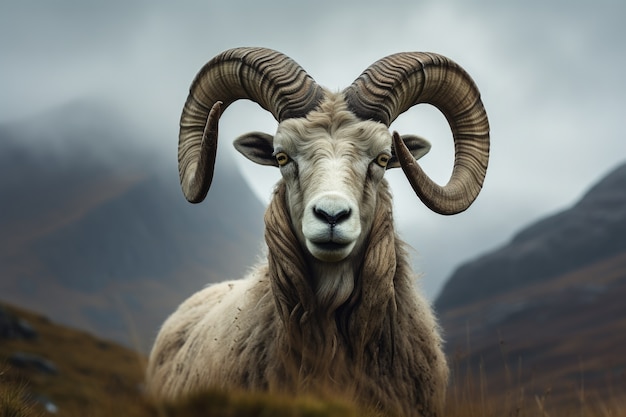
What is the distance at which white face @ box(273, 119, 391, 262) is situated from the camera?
6293mm

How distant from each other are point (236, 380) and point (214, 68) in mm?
3785

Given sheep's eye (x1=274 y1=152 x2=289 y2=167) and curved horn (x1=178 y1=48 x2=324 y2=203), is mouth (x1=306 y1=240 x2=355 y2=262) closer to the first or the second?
sheep's eye (x1=274 y1=152 x2=289 y2=167)

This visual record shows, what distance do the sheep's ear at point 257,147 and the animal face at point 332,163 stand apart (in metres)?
0.29

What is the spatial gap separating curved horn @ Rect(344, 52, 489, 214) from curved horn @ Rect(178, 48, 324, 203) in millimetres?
583

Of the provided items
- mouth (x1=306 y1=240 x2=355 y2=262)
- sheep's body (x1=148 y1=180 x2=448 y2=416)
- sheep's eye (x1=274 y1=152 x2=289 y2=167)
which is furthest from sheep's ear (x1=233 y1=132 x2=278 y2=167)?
mouth (x1=306 y1=240 x2=355 y2=262)

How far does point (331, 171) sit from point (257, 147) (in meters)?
1.63

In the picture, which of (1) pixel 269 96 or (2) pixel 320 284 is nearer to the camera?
(2) pixel 320 284

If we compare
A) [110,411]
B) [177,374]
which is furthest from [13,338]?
[110,411]

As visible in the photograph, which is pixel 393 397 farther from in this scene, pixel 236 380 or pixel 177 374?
pixel 177 374

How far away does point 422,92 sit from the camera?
847 cm

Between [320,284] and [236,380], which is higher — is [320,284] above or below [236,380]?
above

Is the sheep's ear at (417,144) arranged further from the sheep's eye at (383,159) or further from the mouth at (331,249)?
the mouth at (331,249)

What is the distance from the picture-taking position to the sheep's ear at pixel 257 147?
26.3 ft

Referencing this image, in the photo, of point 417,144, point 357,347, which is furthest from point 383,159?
point 357,347
